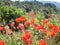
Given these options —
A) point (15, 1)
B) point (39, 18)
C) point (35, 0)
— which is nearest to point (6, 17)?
point (39, 18)

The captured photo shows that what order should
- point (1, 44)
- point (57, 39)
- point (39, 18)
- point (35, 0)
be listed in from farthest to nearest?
point (35, 0), point (39, 18), point (57, 39), point (1, 44)

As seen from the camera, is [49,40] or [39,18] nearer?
[49,40]

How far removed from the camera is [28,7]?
824 inches

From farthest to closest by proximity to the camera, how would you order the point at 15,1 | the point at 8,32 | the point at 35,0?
1. the point at 35,0
2. the point at 15,1
3. the point at 8,32

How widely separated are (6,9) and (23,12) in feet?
2.74

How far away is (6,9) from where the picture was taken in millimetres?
12641

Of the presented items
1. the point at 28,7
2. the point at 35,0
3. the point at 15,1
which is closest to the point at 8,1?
the point at 28,7

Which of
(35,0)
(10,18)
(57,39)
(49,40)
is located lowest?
(35,0)

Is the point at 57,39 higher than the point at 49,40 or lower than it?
lower

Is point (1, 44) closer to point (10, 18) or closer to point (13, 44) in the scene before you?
point (13, 44)

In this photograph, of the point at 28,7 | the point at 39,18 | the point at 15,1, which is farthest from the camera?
the point at 15,1

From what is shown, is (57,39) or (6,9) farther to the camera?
(6,9)

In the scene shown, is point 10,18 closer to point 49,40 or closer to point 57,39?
point 57,39

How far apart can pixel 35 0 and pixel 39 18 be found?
13.9 m
